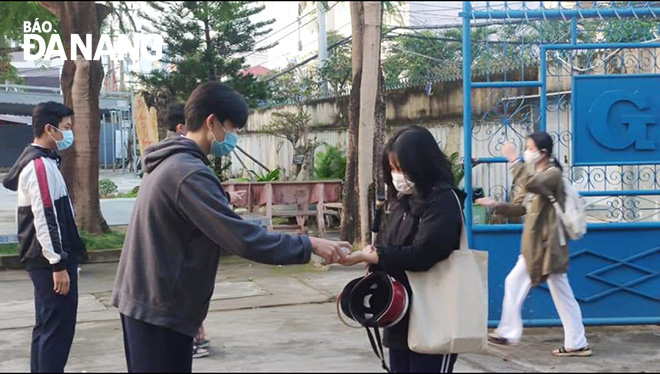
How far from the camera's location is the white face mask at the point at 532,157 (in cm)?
622

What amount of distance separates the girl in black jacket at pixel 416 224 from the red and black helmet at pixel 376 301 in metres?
0.05

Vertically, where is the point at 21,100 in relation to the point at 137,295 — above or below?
above

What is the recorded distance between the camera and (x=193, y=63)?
493 inches

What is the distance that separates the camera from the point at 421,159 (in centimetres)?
392

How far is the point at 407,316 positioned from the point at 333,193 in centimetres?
877

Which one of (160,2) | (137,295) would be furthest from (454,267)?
(160,2)

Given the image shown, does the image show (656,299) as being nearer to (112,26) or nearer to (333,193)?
(112,26)

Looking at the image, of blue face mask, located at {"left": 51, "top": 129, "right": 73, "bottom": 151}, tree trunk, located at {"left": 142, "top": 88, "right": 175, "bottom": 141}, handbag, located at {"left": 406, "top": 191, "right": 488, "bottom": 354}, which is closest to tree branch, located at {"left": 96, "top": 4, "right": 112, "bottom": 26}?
blue face mask, located at {"left": 51, "top": 129, "right": 73, "bottom": 151}

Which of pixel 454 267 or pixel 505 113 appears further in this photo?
pixel 505 113

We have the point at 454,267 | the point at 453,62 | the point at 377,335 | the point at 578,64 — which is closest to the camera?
the point at 454,267

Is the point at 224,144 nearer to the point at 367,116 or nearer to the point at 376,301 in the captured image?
the point at 376,301

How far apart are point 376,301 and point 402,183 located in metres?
0.53

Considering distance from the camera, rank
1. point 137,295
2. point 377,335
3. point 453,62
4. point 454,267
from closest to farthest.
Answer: point 137,295, point 454,267, point 377,335, point 453,62

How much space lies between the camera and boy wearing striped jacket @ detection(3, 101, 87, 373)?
5.07 meters
